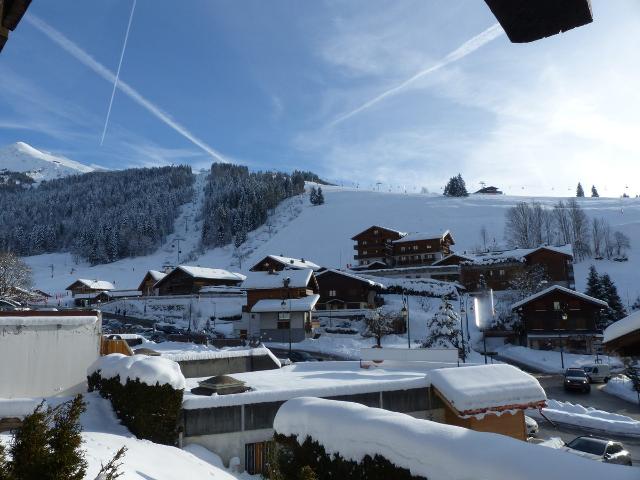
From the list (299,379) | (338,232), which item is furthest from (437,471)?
(338,232)

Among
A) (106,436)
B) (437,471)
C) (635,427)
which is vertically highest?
(437,471)

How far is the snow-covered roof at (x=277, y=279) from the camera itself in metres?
54.5

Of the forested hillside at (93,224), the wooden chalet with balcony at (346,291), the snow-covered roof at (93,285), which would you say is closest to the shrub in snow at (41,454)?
the wooden chalet with balcony at (346,291)

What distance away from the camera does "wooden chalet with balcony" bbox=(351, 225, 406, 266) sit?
92250 mm

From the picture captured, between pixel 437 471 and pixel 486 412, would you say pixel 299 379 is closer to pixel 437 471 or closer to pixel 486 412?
pixel 486 412

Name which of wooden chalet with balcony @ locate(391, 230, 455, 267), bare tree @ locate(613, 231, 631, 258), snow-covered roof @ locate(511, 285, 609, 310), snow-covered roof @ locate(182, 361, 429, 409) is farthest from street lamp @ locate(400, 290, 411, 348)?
bare tree @ locate(613, 231, 631, 258)

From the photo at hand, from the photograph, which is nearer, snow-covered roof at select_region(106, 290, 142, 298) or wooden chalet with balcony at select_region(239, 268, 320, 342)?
wooden chalet with balcony at select_region(239, 268, 320, 342)

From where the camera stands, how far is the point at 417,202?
147250mm

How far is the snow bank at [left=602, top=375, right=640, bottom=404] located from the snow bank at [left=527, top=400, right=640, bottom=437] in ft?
19.7

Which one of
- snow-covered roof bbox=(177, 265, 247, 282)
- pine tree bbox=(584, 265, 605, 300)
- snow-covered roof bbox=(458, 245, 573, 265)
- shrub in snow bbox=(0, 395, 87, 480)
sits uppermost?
snow-covered roof bbox=(458, 245, 573, 265)

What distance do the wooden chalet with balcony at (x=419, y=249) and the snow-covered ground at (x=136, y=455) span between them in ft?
241

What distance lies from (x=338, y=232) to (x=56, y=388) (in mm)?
110751

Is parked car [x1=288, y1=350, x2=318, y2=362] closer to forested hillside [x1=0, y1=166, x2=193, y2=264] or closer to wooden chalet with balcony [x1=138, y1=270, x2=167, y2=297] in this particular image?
wooden chalet with balcony [x1=138, y1=270, x2=167, y2=297]

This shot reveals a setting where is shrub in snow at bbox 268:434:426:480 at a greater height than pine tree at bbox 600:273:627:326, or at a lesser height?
lesser
